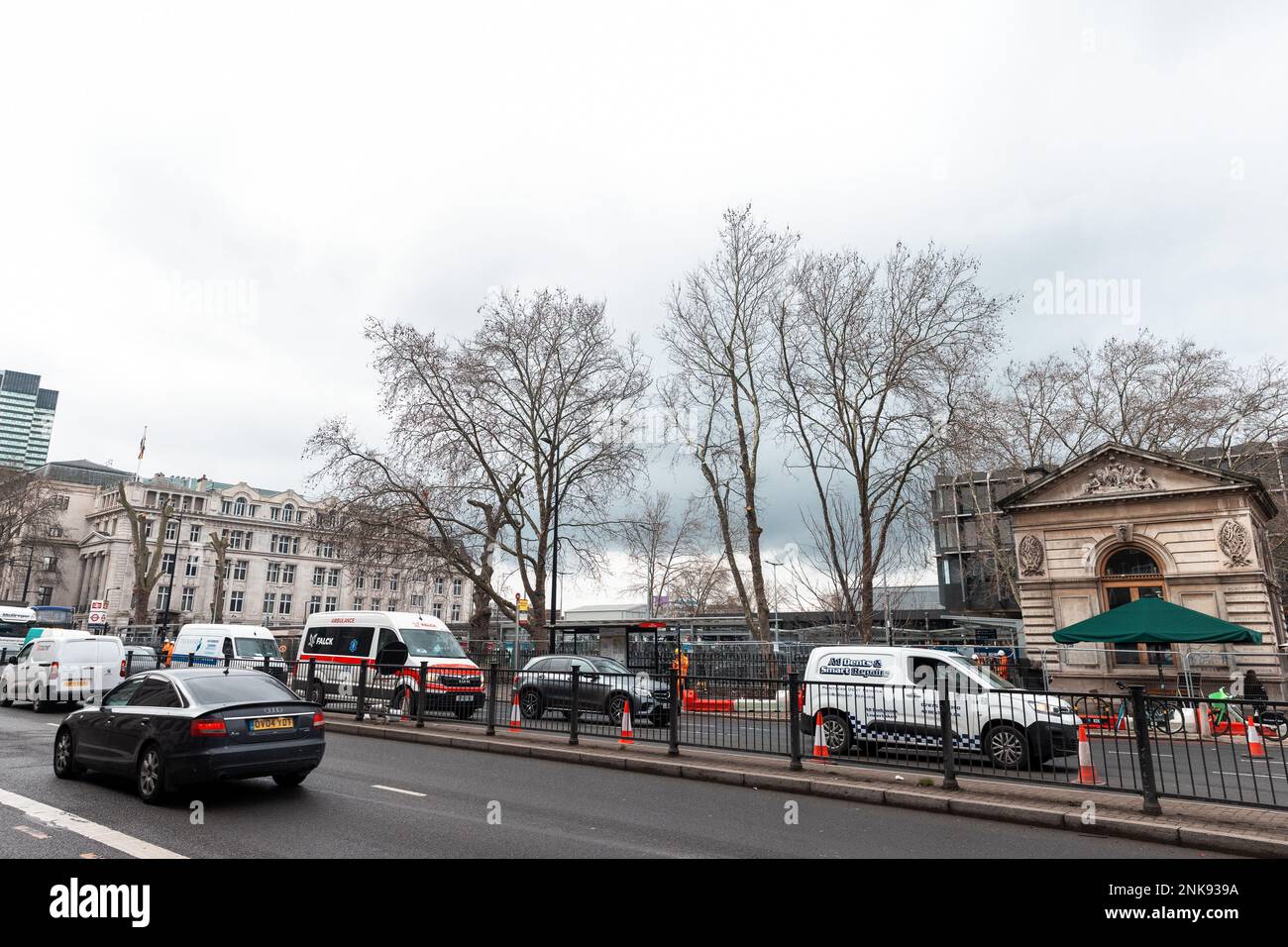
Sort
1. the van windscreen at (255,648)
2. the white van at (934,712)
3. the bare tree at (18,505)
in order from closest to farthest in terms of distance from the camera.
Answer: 1. the white van at (934,712)
2. the van windscreen at (255,648)
3. the bare tree at (18,505)

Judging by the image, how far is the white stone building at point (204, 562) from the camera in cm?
8125

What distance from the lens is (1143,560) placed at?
24.3 metres

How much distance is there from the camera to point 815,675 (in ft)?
48.3

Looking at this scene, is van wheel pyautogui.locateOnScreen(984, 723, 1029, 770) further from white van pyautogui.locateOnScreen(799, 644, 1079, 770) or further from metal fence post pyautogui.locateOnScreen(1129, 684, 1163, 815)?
metal fence post pyautogui.locateOnScreen(1129, 684, 1163, 815)

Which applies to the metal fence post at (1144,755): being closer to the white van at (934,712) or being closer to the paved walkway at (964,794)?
the paved walkway at (964,794)

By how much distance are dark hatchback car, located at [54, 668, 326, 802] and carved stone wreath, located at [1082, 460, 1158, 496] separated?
967 inches

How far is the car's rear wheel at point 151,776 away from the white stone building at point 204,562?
7090 centimetres

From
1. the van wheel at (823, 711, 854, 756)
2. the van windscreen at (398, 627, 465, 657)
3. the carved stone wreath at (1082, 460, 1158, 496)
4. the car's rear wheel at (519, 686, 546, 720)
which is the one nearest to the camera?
the van wheel at (823, 711, 854, 756)

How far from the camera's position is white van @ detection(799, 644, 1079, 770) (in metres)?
10.9

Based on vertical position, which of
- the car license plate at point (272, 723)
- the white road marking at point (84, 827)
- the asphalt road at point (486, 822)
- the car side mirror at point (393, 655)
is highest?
A: the car side mirror at point (393, 655)

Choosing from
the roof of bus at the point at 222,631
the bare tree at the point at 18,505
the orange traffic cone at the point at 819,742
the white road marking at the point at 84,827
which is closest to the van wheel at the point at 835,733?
the orange traffic cone at the point at 819,742

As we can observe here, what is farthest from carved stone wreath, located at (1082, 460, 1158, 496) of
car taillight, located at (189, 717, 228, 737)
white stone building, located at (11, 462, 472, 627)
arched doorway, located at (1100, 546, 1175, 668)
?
white stone building, located at (11, 462, 472, 627)
